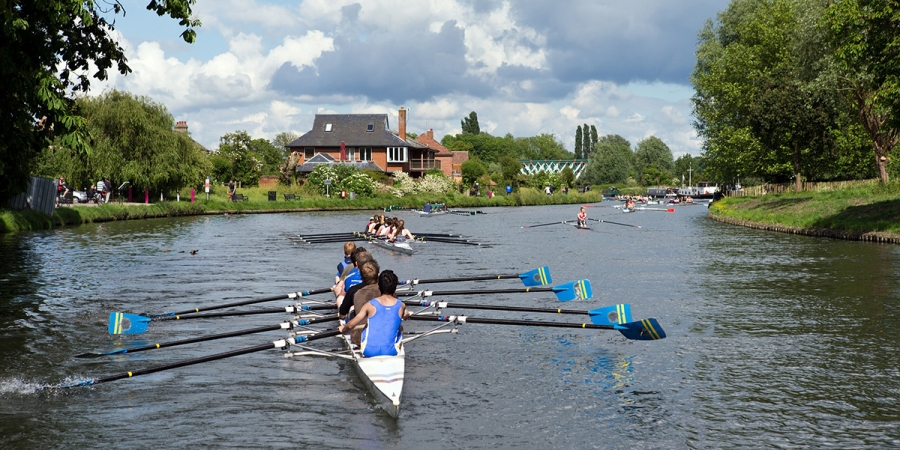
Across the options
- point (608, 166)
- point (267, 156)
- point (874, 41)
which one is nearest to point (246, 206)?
point (874, 41)

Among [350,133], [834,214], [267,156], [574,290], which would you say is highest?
[350,133]

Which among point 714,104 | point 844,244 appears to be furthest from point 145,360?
point 714,104

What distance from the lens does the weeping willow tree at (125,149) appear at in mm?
56469

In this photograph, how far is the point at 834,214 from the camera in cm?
3997

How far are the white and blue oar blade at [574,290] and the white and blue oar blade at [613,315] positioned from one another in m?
2.29

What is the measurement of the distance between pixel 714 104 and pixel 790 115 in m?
15.0

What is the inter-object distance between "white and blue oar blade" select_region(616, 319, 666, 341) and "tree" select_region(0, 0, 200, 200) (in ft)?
35.6

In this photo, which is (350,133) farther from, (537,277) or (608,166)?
(537,277)

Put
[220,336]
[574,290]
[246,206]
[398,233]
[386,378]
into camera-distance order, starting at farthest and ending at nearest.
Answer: [246,206], [398,233], [574,290], [220,336], [386,378]

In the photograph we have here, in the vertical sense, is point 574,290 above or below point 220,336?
above

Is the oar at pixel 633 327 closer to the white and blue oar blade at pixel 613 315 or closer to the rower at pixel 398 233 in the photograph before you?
the white and blue oar blade at pixel 613 315

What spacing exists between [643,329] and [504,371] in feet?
7.74

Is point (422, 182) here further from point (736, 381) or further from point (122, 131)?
point (736, 381)

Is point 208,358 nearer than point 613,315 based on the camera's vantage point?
Yes
